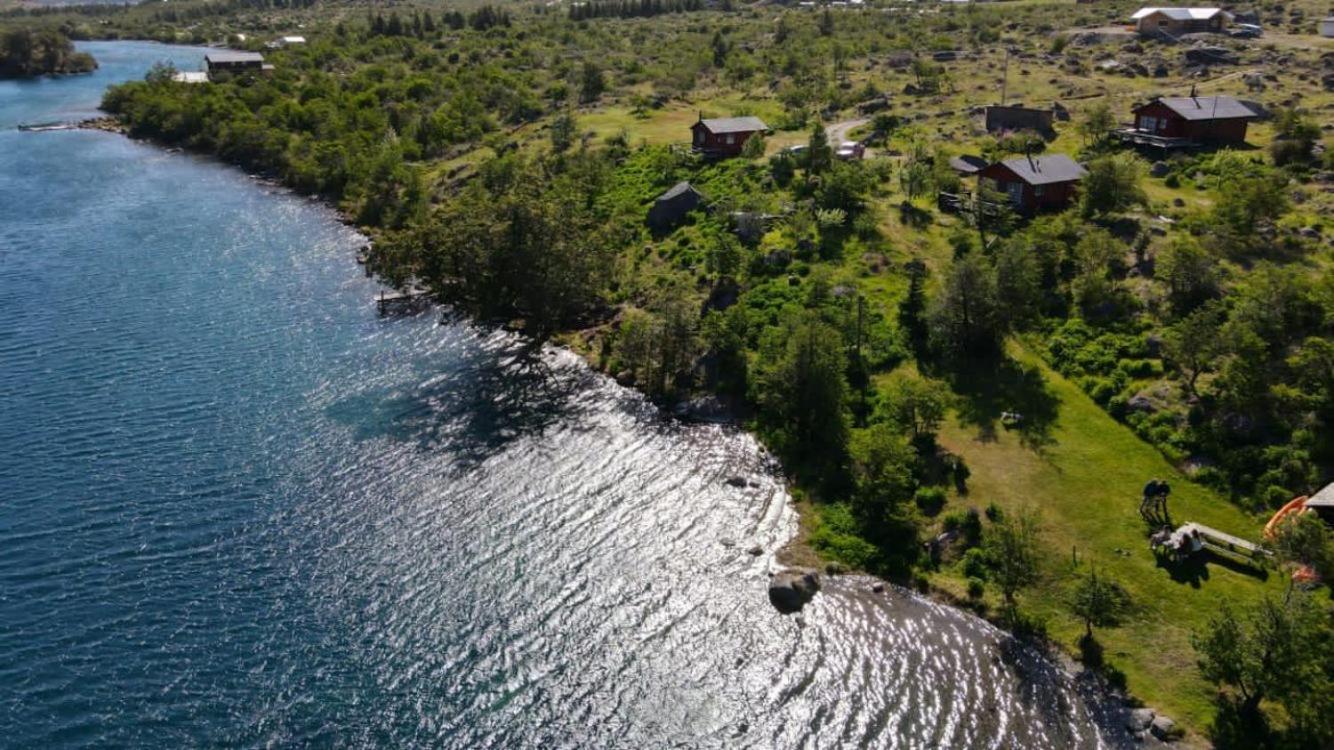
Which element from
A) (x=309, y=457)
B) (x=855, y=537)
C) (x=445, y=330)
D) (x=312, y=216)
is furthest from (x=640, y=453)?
(x=312, y=216)

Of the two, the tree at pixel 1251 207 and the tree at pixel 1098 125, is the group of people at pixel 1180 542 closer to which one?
the tree at pixel 1251 207

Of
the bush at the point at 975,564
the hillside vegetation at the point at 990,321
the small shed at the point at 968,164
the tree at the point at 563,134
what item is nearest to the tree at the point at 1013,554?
the hillside vegetation at the point at 990,321

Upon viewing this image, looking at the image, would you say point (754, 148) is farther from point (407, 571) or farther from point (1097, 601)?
point (1097, 601)

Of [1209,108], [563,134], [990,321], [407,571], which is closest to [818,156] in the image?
[990,321]

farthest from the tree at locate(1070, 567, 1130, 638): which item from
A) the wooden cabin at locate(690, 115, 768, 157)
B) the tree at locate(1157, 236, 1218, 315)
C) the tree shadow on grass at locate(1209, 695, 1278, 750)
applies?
the wooden cabin at locate(690, 115, 768, 157)

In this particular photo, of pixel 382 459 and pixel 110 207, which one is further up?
pixel 110 207

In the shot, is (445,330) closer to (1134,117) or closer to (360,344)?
(360,344)

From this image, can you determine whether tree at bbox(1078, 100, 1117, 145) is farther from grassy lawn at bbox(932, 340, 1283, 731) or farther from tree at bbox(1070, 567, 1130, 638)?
tree at bbox(1070, 567, 1130, 638)
